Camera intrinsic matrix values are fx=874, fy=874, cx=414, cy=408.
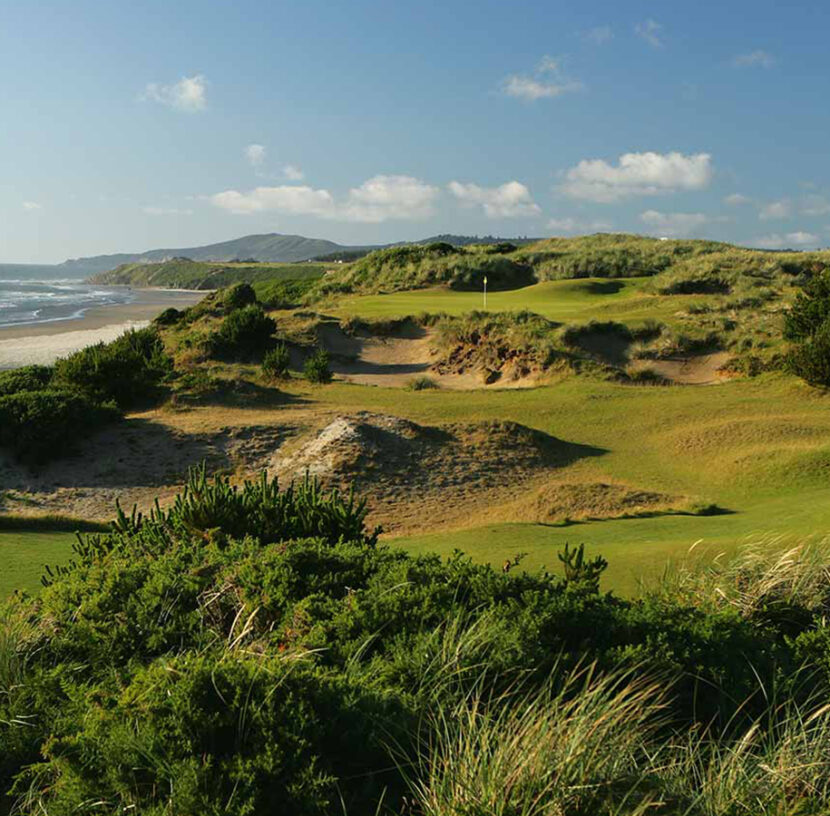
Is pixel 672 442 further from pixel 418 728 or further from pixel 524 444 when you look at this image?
pixel 418 728

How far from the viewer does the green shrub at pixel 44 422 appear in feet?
47.3

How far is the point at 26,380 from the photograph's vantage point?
17.4m

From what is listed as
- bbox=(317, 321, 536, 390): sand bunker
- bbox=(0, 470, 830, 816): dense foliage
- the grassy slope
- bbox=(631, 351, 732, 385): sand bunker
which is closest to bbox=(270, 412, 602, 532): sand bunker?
bbox=(0, 470, 830, 816): dense foliage

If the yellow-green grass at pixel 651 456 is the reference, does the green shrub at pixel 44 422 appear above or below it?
above

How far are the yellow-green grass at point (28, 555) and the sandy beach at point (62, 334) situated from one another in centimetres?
2145

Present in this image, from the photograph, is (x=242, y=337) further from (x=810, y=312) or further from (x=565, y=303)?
(x=810, y=312)

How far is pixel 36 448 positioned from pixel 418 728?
12400 mm

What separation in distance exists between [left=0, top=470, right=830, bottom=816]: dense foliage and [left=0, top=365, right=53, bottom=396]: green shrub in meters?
11.7

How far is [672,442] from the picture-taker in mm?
16172

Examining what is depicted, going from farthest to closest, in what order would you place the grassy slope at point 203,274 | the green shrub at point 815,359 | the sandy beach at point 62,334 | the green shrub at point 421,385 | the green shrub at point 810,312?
1. the grassy slope at point 203,274
2. the sandy beach at point 62,334
3. the green shrub at point 421,385
4. the green shrub at point 810,312
5. the green shrub at point 815,359

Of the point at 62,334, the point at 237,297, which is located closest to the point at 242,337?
Result: the point at 237,297

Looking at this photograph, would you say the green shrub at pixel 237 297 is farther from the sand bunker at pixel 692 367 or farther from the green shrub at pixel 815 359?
the green shrub at pixel 815 359

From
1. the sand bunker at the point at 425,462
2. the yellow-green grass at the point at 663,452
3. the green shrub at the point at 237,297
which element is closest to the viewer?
the yellow-green grass at the point at 663,452

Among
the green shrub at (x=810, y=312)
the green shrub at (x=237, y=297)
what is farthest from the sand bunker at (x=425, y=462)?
the green shrub at (x=237, y=297)
